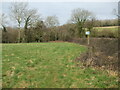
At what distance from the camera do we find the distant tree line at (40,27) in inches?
1046

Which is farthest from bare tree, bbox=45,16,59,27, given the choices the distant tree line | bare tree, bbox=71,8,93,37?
bare tree, bbox=71,8,93,37

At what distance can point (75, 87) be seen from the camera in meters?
4.16

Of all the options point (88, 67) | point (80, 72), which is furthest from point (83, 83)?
point (88, 67)

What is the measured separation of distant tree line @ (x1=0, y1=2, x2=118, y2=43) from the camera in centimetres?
2656

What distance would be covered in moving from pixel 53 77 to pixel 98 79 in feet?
5.80

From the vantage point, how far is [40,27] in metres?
29.2

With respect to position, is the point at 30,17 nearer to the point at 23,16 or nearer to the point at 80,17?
the point at 23,16

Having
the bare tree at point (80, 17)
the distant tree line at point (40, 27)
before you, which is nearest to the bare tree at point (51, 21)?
the distant tree line at point (40, 27)

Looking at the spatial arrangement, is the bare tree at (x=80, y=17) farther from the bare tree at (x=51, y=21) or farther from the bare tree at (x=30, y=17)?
the bare tree at (x=30, y=17)

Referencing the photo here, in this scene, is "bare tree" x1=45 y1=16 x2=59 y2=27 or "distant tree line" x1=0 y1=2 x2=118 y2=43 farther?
"bare tree" x1=45 y1=16 x2=59 y2=27

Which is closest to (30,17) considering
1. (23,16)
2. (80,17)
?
(23,16)

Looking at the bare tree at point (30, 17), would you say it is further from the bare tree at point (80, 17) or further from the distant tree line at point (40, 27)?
the bare tree at point (80, 17)

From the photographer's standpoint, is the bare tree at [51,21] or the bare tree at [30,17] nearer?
the bare tree at [30,17]

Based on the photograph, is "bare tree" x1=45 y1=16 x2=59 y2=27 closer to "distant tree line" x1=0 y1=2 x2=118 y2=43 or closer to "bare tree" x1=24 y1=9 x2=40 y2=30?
"distant tree line" x1=0 y1=2 x2=118 y2=43
